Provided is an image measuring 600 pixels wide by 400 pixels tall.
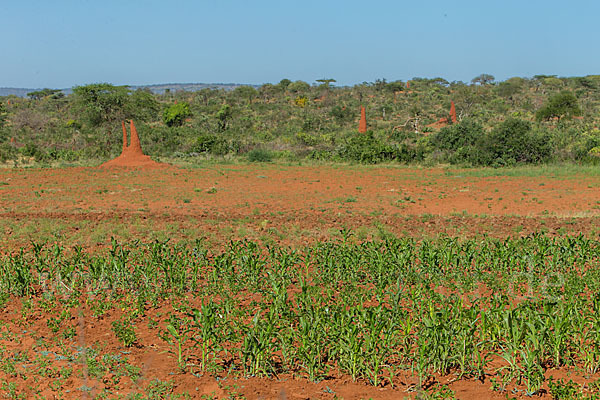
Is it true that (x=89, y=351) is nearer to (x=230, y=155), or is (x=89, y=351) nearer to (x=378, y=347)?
(x=378, y=347)

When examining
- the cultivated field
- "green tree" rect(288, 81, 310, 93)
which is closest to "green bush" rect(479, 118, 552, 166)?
the cultivated field

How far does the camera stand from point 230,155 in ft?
87.7

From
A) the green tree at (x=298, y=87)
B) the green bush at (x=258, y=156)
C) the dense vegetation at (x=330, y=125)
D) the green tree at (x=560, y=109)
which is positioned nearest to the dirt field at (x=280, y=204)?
the green bush at (x=258, y=156)

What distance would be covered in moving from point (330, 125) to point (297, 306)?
3536cm

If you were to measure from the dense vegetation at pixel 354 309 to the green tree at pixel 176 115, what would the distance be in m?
34.9

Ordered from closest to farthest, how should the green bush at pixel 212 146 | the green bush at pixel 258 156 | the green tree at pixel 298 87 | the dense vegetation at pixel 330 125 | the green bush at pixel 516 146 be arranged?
the green bush at pixel 516 146 → the dense vegetation at pixel 330 125 → the green bush at pixel 258 156 → the green bush at pixel 212 146 → the green tree at pixel 298 87

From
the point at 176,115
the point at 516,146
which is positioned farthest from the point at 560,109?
the point at 176,115

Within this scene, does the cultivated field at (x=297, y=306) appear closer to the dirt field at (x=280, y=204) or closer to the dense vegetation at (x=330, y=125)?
the dirt field at (x=280, y=204)

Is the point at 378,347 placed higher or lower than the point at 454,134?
lower

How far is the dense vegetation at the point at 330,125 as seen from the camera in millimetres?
24594

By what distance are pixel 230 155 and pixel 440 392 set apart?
75.6 ft

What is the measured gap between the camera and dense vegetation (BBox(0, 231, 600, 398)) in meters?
4.83

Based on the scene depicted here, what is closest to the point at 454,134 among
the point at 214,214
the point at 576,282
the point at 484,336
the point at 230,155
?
the point at 230,155

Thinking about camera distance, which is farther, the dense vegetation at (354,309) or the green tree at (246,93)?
the green tree at (246,93)
